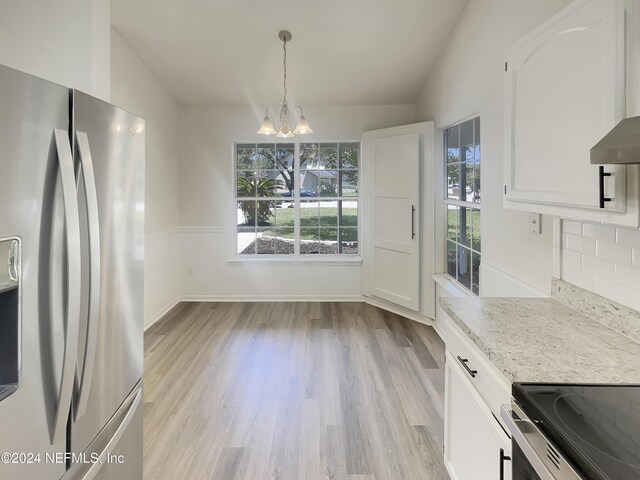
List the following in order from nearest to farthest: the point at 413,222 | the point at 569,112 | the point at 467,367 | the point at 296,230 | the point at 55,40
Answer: the point at 569,112, the point at 467,367, the point at 55,40, the point at 413,222, the point at 296,230

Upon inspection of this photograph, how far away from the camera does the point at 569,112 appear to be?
125 cm

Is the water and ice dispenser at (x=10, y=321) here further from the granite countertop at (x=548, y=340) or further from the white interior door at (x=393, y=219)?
the white interior door at (x=393, y=219)

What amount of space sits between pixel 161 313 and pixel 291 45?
3.31 metres

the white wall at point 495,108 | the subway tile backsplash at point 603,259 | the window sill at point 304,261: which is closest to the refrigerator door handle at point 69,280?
the subway tile backsplash at point 603,259

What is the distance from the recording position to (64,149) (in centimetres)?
94

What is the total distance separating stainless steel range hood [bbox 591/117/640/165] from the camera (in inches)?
35.5

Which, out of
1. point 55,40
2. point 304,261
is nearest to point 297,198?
point 304,261

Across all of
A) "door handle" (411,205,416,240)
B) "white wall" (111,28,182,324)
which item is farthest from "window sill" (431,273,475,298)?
"white wall" (111,28,182,324)

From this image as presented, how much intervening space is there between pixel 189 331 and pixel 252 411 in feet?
5.82

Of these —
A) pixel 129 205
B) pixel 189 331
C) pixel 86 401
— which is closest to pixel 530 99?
pixel 129 205

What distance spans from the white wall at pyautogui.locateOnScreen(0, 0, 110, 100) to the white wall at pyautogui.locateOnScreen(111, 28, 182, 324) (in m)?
1.89

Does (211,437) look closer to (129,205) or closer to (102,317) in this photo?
(102,317)

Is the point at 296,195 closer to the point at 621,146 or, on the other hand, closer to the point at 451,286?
the point at 451,286

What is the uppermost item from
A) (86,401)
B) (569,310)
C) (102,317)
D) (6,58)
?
(6,58)
